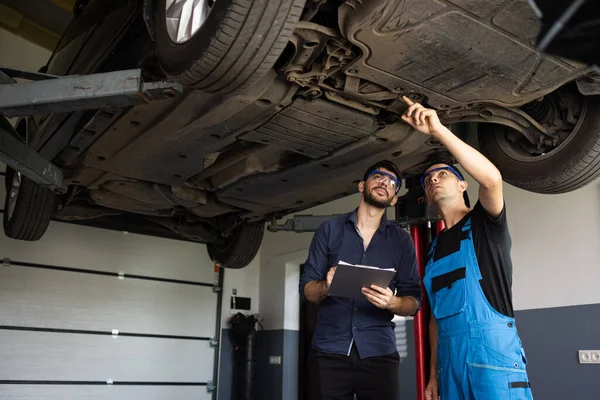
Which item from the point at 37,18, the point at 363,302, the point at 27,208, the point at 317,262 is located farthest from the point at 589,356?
the point at 37,18

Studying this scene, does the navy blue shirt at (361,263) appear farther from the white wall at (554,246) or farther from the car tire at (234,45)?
the white wall at (554,246)

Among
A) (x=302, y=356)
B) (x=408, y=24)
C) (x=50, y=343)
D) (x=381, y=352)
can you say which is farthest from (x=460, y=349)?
(x=302, y=356)

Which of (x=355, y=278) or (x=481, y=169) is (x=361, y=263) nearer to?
(x=355, y=278)

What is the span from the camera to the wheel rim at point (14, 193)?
13.3 feet

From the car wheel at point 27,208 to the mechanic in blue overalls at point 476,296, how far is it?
300cm

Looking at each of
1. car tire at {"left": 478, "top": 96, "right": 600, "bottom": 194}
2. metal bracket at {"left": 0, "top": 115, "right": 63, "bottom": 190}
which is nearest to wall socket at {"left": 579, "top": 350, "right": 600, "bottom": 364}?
car tire at {"left": 478, "top": 96, "right": 600, "bottom": 194}

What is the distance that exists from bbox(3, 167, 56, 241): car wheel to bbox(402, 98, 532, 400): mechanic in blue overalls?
118 inches

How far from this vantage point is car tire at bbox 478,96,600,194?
2.48 m

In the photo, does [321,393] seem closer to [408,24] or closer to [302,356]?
[408,24]

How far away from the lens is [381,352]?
7.10ft

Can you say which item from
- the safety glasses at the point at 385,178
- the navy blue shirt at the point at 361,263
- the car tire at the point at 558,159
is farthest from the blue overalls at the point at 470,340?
the car tire at the point at 558,159

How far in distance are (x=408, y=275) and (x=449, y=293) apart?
39 cm

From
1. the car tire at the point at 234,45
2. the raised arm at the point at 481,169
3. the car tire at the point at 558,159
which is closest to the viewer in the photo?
the car tire at the point at 234,45

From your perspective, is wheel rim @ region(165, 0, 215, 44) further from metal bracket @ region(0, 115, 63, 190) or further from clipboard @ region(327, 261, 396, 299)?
metal bracket @ region(0, 115, 63, 190)
